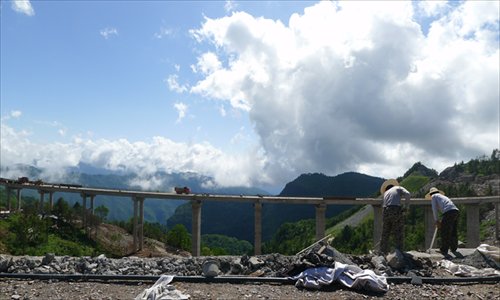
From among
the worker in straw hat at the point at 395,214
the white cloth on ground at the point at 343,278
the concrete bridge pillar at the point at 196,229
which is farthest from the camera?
the concrete bridge pillar at the point at 196,229

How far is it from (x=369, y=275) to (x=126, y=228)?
4424 centimetres

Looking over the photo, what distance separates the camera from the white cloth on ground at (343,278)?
10086mm

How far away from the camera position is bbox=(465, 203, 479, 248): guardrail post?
90.8 feet

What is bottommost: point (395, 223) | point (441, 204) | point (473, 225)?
point (473, 225)

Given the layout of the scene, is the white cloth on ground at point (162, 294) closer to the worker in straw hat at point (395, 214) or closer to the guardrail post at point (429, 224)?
the worker in straw hat at point (395, 214)

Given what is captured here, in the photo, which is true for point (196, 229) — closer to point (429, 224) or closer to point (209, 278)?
point (429, 224)

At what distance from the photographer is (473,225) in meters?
28.0

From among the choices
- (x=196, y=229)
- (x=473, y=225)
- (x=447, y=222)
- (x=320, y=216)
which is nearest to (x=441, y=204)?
(x=447, y=222)

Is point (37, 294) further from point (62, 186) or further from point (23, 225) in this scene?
point (62, 186)

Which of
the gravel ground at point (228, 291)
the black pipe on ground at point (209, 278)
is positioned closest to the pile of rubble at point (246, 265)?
the black pipe on ground at point (209, 278)

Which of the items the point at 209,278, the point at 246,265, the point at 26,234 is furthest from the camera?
the point at 26,234

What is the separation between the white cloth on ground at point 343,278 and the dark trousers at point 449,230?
200 inches

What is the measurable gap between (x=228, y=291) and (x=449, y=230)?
8377mm

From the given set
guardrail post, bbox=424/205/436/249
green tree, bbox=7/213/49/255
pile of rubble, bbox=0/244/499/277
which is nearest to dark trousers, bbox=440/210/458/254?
pile of rubble, bbox=0/244/499/277
